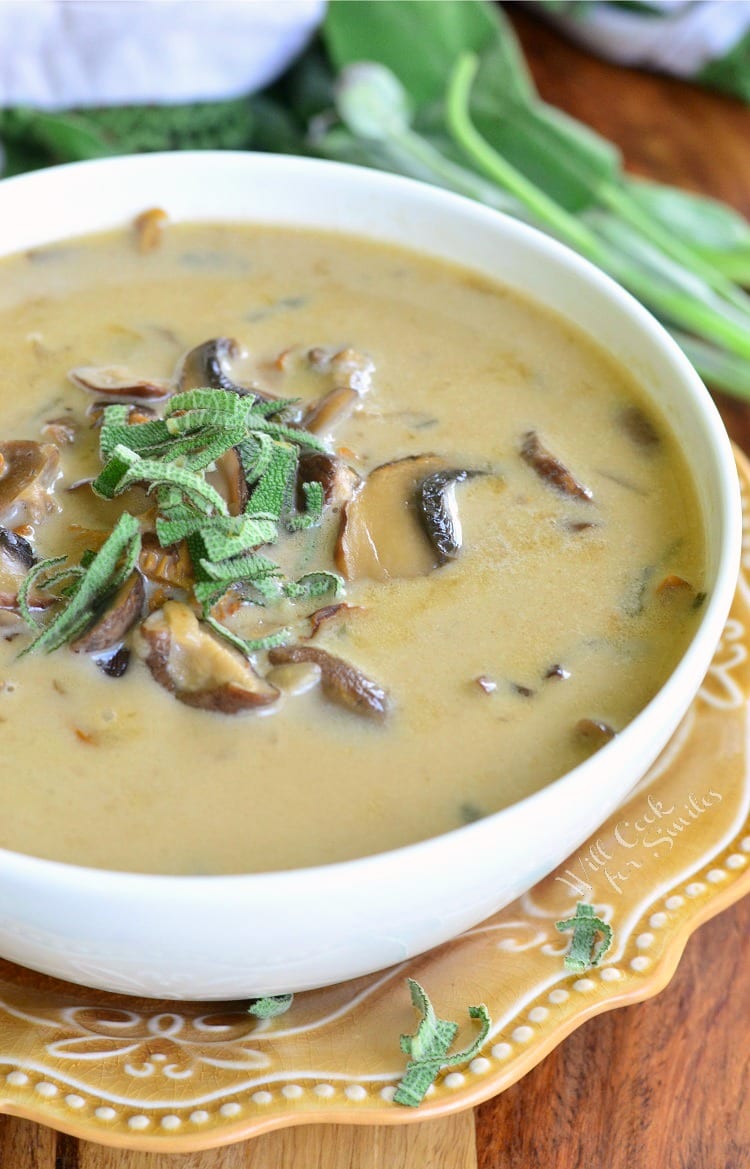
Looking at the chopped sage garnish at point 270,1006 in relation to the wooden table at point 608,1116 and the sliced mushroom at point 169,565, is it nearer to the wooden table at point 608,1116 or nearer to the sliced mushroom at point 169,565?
the wooden table at point 608,1116

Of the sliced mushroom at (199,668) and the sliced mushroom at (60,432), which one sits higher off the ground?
the sliced mushroom at (199,668)

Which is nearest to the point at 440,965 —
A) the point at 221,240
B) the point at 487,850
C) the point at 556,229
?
the point at 487,850

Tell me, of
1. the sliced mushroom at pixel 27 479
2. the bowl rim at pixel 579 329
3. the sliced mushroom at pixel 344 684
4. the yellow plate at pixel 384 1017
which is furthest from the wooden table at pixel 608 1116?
the sliced mushroom at pixel 27 479

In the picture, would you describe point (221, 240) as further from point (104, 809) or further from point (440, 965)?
point (440, 965)

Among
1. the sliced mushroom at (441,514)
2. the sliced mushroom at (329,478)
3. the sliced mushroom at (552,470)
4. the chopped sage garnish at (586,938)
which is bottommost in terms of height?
the chopped sage garnish at (586,938)

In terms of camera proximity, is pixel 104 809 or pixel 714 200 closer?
pixel 104 809

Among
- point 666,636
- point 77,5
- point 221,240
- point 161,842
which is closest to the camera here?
point 161,842
